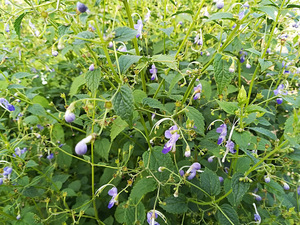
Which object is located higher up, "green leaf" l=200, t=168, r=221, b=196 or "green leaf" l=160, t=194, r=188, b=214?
"green leaf" l=200, t=168, r=221, b=196

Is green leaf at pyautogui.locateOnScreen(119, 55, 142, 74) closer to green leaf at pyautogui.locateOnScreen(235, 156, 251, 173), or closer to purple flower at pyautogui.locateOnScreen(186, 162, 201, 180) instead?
purple flower at pyautogui.locateOnScreen(186, 162, 201, 180)

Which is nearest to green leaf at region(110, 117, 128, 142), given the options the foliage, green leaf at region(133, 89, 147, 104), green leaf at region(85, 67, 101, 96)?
the foliage

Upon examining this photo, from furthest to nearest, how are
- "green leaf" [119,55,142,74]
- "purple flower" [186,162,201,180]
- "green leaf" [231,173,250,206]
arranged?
"purple flower" [186,162,201,180], "green leaf" [231,173,250,206], "green leaf" [119,55,142,74]

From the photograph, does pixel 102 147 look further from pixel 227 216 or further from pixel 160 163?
pixel 227 216

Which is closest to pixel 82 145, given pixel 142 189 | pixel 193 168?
pixel 142 189

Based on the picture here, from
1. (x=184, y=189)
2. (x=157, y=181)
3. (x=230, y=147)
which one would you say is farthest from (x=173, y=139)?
(x=184, y=189)

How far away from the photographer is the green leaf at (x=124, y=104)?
0.76 m

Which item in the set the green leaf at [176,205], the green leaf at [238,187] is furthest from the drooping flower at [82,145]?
the green leaf at [238,187]

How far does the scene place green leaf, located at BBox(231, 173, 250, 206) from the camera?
98cm

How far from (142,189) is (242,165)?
51cm

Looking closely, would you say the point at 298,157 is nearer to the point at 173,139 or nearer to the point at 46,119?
the point at 173,139

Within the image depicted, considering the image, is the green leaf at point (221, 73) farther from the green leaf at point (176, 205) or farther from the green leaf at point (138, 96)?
the green leaf at point (176, 205)

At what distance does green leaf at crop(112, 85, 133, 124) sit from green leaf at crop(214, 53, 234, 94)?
37cm

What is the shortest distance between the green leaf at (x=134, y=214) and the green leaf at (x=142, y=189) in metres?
0.03
